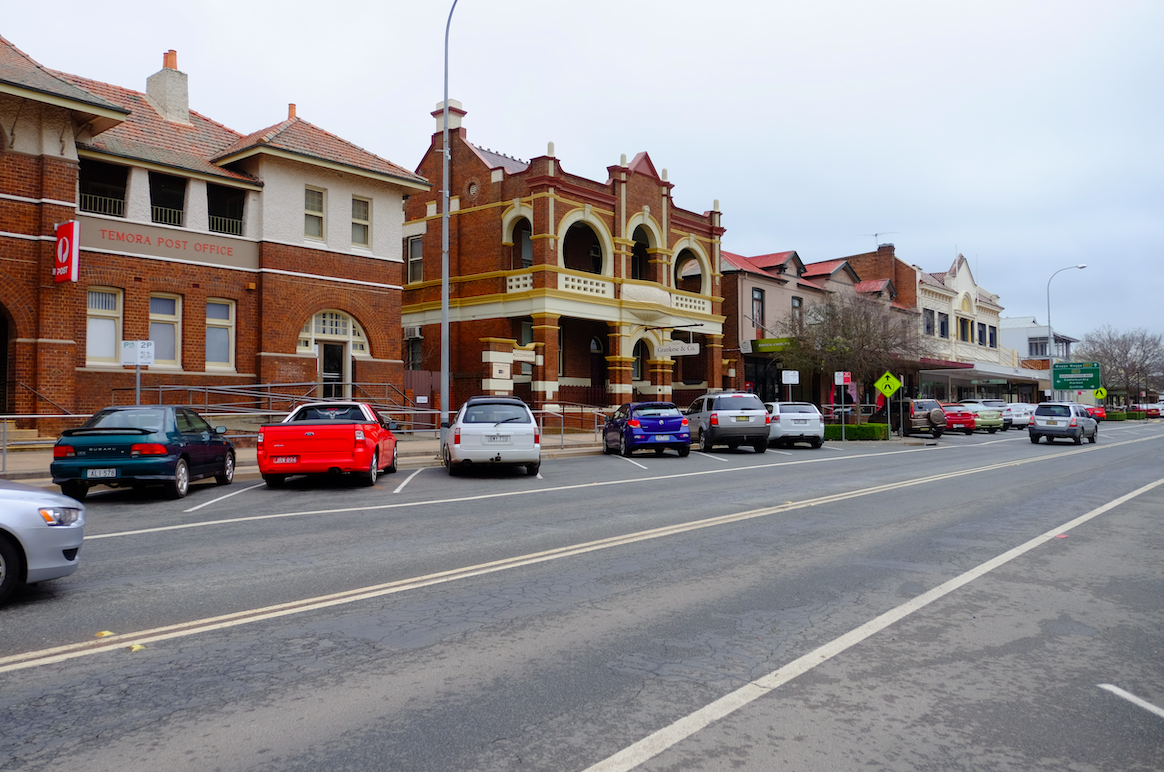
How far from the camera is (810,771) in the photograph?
11.5ft

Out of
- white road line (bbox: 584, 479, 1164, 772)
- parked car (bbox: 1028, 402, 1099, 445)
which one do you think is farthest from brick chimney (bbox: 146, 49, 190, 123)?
parked car (bbox: 1028, 402, 1099, 445)

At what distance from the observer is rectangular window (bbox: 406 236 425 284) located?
115ft

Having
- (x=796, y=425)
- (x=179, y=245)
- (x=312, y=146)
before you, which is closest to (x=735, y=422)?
(x=796, y=425)

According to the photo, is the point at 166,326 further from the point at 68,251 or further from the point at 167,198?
the point at 68,251

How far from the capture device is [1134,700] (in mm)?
4312

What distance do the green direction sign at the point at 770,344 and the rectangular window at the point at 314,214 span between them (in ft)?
76.4

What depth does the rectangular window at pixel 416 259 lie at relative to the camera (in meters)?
35.1

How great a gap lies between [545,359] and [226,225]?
11987mm

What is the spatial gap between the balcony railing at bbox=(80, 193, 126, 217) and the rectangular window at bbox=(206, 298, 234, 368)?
2.97m

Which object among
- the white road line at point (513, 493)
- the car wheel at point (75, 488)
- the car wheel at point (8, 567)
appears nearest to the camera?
the car wheel at point (8, 567)

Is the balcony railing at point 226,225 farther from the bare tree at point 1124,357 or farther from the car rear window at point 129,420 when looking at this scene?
the bare tree at point 1124,357

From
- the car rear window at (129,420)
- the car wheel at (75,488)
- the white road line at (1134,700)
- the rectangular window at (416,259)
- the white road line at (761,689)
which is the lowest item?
the white road line at (1134,700)

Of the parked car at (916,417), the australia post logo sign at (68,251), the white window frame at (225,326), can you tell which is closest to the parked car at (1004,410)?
the parked car at (916,417)

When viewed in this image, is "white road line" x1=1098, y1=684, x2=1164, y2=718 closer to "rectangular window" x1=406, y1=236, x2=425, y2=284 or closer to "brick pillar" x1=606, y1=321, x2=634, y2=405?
"brick pillar" x1=606, y1=321, x2=634, y2=405
